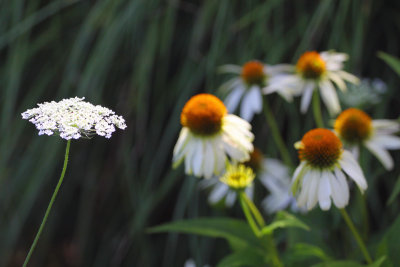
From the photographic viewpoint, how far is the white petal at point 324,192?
0.61 metres

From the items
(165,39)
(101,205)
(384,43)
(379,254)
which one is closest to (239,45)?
(165,39)

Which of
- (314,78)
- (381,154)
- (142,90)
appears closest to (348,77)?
(314,78)

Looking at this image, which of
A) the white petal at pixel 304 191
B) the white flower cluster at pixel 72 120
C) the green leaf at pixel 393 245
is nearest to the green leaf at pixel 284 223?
the white petal at pixel 304 191

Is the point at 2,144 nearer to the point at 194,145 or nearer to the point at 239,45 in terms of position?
the point at 239,45

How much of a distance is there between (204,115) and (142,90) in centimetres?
57

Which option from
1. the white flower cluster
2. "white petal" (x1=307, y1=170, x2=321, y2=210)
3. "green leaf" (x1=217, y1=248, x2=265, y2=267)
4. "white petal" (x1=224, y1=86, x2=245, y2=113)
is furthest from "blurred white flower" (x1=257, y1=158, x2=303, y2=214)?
the white flower cluster

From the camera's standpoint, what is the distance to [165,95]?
139cm

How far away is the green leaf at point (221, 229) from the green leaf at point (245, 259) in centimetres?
2

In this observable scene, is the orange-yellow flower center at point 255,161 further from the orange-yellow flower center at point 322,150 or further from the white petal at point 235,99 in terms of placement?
the orange-yellow flower center at point 322,150

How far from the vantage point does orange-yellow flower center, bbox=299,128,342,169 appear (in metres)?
0.65

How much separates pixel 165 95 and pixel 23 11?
544 millimetres

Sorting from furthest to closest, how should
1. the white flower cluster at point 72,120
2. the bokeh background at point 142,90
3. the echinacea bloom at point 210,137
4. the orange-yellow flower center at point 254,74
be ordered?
the bokeh background at point 142,90 → the orange-yellow flower center at point 254,74 → the echinacea bloom at point 210,137 → the white flower cluster at point 72,120

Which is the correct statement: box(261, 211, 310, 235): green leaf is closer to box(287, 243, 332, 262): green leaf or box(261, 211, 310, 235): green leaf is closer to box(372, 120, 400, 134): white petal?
box(287, 243, 332, 262): green leaf

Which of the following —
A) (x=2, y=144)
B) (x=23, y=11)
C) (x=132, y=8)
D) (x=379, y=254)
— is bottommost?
(x=379, y=254)
